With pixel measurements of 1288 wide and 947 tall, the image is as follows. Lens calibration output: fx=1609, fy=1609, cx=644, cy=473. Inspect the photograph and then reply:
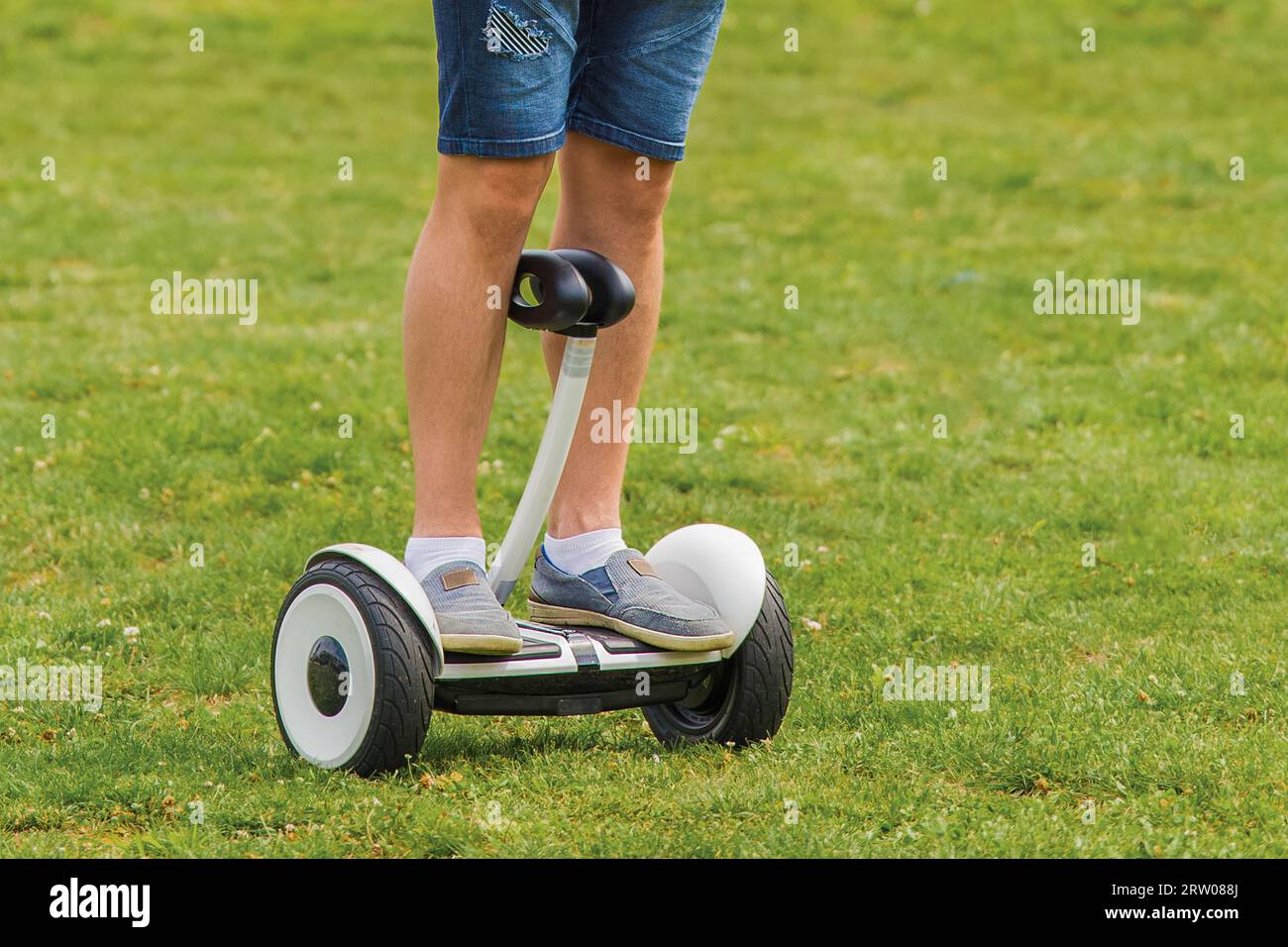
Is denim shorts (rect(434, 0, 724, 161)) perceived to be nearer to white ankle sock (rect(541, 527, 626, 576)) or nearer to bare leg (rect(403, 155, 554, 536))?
bare leg (rect(403, 155, 554, 536))

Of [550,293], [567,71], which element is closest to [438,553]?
[550,293]

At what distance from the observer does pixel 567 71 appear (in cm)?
286

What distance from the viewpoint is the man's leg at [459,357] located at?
2855mm

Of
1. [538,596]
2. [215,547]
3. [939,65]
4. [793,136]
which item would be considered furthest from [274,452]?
[939,65]

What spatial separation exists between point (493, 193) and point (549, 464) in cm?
55

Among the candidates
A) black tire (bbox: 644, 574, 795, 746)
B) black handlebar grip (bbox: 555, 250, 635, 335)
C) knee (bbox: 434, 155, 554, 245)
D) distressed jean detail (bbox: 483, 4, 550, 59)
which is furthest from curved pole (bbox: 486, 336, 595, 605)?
distressed jean detail (bbox: 483, 4, 550, 59)

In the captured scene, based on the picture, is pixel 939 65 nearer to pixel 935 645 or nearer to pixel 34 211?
pixel 34 211

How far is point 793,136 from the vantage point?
1127cm

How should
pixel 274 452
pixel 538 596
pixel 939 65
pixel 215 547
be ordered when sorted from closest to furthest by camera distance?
pixel 538 596 < pixel 215 547 < pixel 274 452 < pixel 939 65

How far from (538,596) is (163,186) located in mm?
7140

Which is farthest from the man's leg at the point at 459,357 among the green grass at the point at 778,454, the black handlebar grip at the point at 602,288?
the green grass at the point at 778,454

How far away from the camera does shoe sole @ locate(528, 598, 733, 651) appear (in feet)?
9.96

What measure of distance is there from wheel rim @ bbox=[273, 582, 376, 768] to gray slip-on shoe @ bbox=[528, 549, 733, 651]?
0.47 metres

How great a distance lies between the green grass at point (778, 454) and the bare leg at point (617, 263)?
0.50 metres
